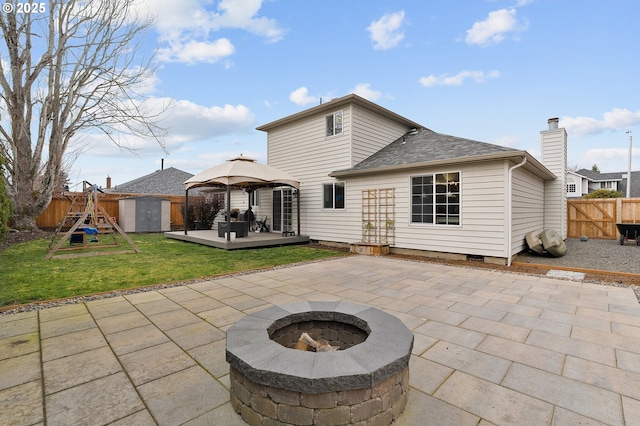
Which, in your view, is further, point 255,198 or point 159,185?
point 159,185

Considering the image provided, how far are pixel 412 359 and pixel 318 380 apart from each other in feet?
4.38

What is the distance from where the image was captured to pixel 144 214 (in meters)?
14.1

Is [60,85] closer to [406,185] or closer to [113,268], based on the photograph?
[113,268]

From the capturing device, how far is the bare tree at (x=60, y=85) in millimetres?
10516

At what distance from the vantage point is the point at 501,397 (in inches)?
76.8

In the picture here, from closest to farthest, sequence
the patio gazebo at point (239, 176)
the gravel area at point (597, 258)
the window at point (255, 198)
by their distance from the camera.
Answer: the gravel area at point (597, 258) → the patio gazebo at point (239, 176) → the window at point (255, 198)

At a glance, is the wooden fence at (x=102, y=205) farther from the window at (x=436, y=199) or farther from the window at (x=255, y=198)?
the window at (x=436, y=199)

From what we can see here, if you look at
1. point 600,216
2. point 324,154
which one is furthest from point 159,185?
point 600,216

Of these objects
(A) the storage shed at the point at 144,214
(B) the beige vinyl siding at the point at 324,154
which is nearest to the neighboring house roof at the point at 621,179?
(B) the beige vinyl siding at the point at 324,154

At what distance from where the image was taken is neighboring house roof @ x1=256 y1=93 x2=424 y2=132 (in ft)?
30.6

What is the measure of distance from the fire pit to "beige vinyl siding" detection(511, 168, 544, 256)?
6797mm

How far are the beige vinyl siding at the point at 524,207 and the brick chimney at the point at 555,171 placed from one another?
925 mm

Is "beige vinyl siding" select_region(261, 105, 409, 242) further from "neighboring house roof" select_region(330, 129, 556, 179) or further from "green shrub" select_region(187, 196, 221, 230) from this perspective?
"green shrub" select_region(187, 196, 221, 230)

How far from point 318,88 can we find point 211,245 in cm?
785
